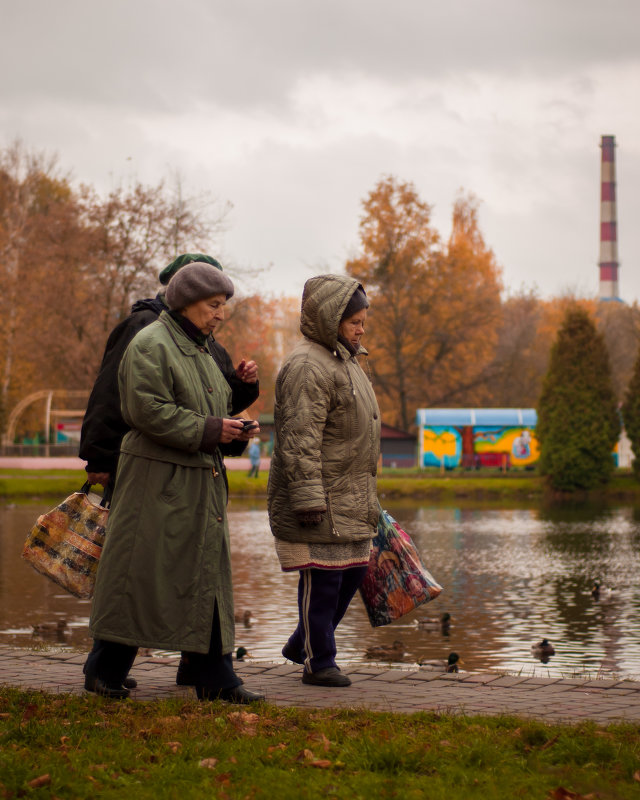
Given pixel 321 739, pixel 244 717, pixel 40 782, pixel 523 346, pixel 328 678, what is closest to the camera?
pixel 40 782

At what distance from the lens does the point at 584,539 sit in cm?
2066

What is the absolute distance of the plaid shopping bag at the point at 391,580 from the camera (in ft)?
20.8

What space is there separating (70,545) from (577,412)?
32429 millimetres

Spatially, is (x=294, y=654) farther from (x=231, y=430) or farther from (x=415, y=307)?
(x=415, y=307)

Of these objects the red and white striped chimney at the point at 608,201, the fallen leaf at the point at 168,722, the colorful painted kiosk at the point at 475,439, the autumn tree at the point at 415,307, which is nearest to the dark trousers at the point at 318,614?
the fallen leaf at the point at 168,722

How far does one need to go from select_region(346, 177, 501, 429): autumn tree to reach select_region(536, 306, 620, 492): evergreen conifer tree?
11.3 metres

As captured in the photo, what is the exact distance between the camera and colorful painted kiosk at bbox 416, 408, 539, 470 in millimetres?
44094

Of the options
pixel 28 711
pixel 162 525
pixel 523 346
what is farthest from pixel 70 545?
pixel 523 346

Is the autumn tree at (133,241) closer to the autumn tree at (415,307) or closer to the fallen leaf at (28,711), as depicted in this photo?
the autumn tree at (415,307)

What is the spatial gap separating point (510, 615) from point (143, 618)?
6900 millimetres

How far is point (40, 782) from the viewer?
13.1ft

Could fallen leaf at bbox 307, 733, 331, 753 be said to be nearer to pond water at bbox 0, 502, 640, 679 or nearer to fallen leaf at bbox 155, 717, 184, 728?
fallen leaf at bbox 155, 717, 184, 728

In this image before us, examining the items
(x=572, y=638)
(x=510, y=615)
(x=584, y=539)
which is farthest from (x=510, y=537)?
(x=572, y=638)

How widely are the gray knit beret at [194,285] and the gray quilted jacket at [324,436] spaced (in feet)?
2.24
